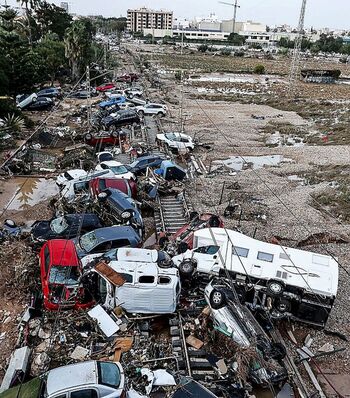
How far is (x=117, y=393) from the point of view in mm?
8672

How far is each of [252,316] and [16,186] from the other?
50.9 feet

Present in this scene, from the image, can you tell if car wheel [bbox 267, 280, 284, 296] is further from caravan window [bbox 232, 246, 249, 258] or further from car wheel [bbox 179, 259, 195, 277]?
car wheel [bbox 179, 259, 195, 277]

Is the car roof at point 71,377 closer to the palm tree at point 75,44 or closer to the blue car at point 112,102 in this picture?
the blue car at point 112,102

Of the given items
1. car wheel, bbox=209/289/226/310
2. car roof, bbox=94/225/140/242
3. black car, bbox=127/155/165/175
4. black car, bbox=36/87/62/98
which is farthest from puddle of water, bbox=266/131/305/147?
car wheel, bbox=209/289/226/310

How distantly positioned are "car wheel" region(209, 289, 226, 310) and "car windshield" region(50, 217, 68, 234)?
255 inches

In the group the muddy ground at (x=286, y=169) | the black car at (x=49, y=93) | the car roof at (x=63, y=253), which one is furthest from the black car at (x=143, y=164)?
the black car at (x=49, y=93)

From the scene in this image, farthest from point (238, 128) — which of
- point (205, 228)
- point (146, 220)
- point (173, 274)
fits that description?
point (173, 274)

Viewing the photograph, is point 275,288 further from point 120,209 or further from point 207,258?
point 120,209

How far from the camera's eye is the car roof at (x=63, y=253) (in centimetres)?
1268

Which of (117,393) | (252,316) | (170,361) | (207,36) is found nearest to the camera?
(117,393)

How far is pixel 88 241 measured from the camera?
47.0ft

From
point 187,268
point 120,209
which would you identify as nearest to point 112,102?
point 120,209

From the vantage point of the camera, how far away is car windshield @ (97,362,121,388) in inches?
346

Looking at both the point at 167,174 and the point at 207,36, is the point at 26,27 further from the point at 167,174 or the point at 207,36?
the point at 207,36
